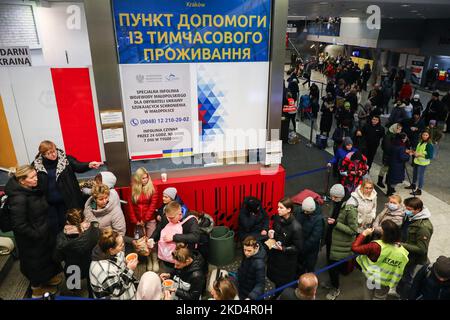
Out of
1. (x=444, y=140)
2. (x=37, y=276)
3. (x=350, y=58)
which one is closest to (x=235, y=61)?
(x=37, y=276)

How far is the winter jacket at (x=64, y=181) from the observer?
4293mm

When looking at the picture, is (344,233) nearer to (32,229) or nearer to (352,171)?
(352,171)

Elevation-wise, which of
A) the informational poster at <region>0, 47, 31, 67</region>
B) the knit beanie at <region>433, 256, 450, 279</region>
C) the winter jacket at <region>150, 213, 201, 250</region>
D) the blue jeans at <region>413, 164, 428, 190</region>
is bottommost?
the blue jeans at <region>413, 164, 428, 190</region>

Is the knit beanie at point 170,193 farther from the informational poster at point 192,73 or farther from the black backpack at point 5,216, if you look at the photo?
the black backpack at point 5,216

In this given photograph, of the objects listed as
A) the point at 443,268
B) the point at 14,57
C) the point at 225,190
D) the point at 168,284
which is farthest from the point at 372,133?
the point at 14,57

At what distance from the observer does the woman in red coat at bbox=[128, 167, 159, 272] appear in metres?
4.59

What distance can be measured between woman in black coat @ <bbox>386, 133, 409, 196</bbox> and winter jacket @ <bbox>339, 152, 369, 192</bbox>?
1147 mm

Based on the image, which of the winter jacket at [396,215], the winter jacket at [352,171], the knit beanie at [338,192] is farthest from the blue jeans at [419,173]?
the knit beanie at [338,192]

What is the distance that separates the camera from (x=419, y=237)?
3.89 metres

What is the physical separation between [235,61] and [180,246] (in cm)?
300

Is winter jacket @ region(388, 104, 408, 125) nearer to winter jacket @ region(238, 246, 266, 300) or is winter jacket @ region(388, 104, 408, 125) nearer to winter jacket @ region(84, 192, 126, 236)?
winter jacket @ region(238, 246, 266, 300)

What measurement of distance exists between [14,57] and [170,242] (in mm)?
4827

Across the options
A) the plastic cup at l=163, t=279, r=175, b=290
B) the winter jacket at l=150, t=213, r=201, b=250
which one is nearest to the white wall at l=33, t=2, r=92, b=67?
the winter jacket at l=150, t=213, r=201, b=250
